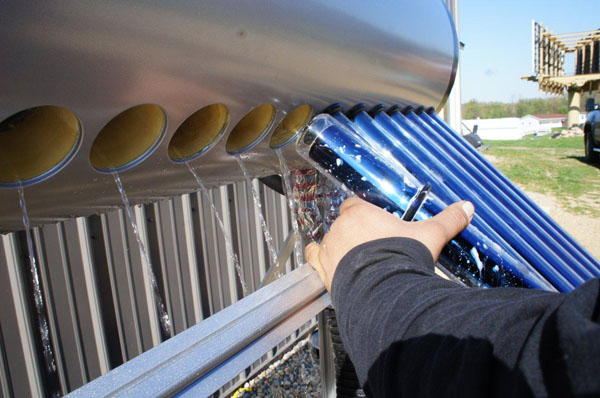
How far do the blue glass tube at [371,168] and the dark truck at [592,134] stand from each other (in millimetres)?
10808

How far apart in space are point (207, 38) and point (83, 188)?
326 millimetres

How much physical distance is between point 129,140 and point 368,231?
0.43 meters

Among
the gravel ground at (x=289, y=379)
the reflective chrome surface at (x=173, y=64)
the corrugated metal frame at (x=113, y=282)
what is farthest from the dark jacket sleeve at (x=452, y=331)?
the gravel ground at (x=289, y=379)

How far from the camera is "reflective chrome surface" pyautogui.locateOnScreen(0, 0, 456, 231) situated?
501 millimetres

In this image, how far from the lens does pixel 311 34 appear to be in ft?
2.69

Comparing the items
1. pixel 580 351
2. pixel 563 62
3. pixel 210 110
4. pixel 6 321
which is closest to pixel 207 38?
pixel 210 110

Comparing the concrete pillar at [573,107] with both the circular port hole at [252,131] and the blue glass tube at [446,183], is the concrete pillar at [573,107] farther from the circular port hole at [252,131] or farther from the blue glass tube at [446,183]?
the circular port hole at [252,131]

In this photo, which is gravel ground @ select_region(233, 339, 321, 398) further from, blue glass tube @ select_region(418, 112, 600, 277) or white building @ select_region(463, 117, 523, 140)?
white building @ select_region(463, 117, 523, 140)

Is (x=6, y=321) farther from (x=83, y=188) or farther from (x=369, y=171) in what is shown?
(x=369, y=171)

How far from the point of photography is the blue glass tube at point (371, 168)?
0.87 meters

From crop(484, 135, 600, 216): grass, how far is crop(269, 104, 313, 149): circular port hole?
17.5 ft

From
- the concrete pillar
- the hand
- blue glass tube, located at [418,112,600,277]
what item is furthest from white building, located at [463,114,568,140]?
the hand

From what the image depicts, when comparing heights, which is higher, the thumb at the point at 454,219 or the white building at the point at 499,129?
the thumb at the point at 454,219

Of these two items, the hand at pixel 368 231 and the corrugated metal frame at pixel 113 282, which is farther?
the corrugated metal frame at pixel 113 282
